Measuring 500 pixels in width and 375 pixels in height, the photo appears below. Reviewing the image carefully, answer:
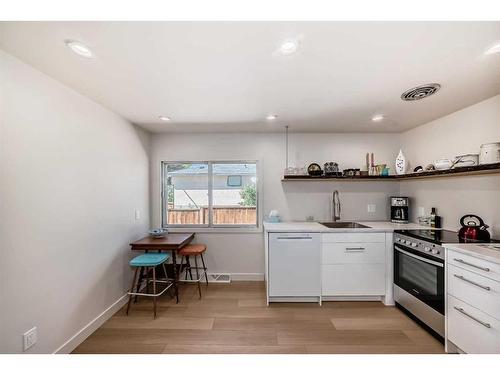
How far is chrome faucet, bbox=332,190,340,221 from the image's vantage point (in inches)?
135

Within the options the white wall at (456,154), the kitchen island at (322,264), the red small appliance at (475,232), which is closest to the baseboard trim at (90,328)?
the kitchen island at (322,264)

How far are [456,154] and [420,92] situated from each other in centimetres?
106

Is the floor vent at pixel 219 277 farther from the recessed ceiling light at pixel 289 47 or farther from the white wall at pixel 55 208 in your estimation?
the recessed ceiling light at pixel 289 47

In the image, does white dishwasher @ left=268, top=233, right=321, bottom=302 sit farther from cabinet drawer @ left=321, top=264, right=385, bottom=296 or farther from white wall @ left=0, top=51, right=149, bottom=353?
white wall @ left=0, top=51, right=149, bottom=353

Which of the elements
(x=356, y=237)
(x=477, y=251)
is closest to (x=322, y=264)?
(x=356, y=237)

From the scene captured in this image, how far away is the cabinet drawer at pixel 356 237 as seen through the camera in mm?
2697

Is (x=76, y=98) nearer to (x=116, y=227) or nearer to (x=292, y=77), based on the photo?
(x=116, y=227)

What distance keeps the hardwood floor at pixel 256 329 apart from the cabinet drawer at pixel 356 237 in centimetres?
77

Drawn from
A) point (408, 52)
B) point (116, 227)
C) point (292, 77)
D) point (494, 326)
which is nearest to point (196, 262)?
point (116, 227)

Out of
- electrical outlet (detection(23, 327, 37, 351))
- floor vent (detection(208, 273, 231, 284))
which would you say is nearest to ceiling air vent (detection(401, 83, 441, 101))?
floor vent (detection(208, 273, 231, 284))

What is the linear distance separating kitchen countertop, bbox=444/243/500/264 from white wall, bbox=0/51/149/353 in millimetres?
3140

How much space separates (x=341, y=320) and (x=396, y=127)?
2.61 metres

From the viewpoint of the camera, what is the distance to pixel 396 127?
10.4 feet

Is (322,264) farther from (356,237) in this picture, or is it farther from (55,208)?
(55,208)
